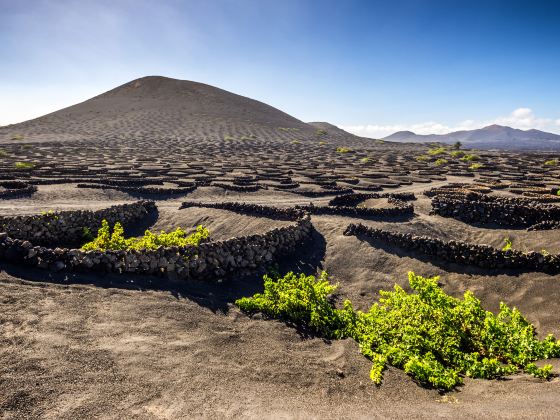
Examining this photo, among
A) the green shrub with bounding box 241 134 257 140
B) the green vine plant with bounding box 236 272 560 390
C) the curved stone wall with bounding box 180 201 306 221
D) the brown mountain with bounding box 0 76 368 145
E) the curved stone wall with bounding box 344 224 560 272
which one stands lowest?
the green vine plant with bounding box 236 272 560 390

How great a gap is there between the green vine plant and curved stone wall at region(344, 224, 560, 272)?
14.3 ft

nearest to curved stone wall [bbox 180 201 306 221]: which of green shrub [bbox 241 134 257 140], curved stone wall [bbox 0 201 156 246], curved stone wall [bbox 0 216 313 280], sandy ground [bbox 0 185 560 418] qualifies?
curved stone wall [bbox 0 216 313 280]

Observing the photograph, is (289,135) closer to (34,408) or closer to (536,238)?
(536,238)

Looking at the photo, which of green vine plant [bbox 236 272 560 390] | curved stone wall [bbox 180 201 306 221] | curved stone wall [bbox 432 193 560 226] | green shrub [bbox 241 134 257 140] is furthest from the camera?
green shrub [bbox 241 134 257 140]

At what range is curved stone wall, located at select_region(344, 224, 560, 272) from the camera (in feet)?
44.1

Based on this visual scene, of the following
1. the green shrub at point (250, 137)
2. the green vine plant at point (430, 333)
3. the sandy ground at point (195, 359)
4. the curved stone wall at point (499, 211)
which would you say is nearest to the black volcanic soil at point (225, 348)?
the sandy ground at point (195, 359)

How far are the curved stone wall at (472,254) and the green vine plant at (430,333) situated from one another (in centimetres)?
437

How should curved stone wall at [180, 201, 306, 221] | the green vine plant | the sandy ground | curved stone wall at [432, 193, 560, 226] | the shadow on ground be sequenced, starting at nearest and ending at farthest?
the sandy ground, the green vine plant, the shadow on ground, curved stone wall at [180, 201, 306, 221], curved stone wall at [432, 193, 560, 226]

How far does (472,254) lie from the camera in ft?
48.3

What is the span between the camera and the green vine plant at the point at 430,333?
8.05 meters

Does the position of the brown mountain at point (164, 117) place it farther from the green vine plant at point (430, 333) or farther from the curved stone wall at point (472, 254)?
the green vine plant at point (430, 333)

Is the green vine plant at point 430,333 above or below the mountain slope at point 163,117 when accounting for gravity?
below

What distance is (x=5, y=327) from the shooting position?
8469mm

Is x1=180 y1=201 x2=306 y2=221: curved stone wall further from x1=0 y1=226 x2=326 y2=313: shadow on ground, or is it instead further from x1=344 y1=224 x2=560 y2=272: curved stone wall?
x1=0 y1=226 x2=326 y2=313: shadow on ground
